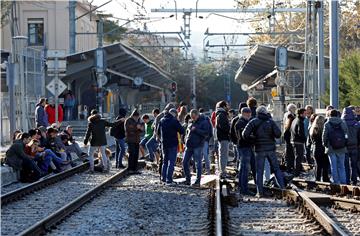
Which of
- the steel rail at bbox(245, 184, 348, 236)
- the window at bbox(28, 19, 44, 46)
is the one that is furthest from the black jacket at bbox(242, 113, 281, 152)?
the window at bbox(28, 19, 44, 46)

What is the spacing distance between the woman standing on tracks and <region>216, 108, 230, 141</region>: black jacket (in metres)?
2.24

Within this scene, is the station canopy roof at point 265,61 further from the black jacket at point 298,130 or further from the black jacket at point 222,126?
the black jacket at point 222,126

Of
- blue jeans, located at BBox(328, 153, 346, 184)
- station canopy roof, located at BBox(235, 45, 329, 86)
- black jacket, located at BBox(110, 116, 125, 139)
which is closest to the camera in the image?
blue jeans, located at BBox(328, 153, 346, 184)

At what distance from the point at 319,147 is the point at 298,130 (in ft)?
6.38

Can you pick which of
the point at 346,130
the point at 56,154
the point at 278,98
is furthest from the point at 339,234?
the point at 278,98

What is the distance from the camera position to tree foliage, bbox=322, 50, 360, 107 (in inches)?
1059

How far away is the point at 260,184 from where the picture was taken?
51.3 ft

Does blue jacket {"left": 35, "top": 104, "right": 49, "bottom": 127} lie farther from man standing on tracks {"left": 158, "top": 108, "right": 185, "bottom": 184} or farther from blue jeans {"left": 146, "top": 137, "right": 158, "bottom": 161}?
man standing on tracks {"left": 158, "top": 108, "right": 185, "bottom": 184}

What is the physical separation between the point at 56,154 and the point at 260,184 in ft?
27.8

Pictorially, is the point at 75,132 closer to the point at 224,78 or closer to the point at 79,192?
the point at 79,192

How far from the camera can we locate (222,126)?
62.3 ft

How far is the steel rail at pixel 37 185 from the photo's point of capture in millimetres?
15417

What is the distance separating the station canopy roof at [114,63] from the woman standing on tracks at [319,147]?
22.6m

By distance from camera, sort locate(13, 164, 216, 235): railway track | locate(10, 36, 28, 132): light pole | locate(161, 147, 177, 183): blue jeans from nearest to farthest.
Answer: locate(13, 164, 216, 235): railway track, locate(161, 147, 177, 183): blue jeans, locate(10, 36, 28, 132): light pole
